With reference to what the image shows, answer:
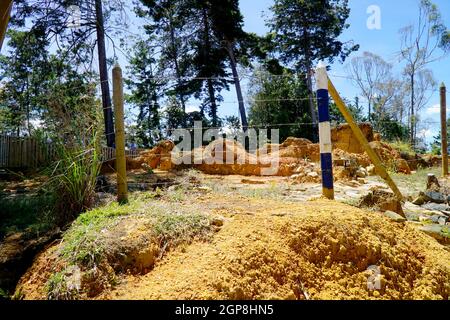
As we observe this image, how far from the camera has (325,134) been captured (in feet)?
9.85

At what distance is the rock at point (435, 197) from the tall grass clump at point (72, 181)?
4087mm

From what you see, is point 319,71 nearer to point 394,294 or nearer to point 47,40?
point 394,294

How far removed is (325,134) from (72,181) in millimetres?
2400

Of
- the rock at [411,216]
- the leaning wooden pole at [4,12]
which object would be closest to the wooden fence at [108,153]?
the leaning wooden pole at [4,12]

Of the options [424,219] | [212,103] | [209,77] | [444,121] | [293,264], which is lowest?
[424,219]

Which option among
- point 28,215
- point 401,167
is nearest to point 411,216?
point 28,215

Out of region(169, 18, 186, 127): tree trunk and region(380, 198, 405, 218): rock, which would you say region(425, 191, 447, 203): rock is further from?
region(169, 18, 186, 127): tree trunk

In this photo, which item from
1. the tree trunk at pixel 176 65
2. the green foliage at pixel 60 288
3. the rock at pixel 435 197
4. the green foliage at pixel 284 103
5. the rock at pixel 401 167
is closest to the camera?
the green foliage at pixel 60 288

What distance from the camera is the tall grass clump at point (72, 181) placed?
250 centimetres

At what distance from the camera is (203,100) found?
18.4 meters

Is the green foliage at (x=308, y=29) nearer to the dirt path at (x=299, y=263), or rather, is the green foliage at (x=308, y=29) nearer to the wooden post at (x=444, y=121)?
the wooden post at (x=444, y=121)

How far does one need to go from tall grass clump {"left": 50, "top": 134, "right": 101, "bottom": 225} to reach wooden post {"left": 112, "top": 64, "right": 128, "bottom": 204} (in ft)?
0.68

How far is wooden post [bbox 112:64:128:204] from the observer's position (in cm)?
267

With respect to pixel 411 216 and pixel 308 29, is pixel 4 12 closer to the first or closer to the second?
pixel 411 216
